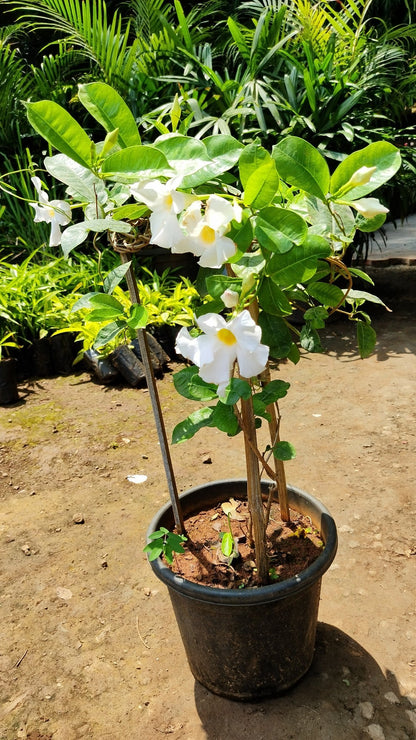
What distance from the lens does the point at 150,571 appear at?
6.44 ft

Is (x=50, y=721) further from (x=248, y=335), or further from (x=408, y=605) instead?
(x=248, y=335)

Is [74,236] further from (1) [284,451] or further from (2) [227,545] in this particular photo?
(2) [227,545]

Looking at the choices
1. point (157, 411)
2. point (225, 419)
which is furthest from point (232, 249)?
point (157, 411)

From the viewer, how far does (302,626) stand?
1389mm

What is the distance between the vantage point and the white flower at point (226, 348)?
0.89m

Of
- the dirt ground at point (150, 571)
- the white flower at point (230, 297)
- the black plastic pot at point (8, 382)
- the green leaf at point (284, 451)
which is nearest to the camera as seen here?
the white flower at point (230, 297)

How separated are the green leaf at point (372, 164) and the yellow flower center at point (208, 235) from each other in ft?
0.72

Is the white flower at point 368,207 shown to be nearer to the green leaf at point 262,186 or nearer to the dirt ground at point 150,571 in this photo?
the green leaf at point 262,186

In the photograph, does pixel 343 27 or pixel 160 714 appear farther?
pixel 343 27

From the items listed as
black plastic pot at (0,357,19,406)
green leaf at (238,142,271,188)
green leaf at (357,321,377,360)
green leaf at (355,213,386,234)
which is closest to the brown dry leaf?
green leaf at (357,321,377,360)

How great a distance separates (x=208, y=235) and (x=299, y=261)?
0.56 feet

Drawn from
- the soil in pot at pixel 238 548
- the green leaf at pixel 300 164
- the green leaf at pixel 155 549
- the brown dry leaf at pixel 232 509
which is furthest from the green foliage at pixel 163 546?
the green leaf at pixel 300 164

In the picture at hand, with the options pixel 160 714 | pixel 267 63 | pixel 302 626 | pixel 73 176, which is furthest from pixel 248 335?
pixel 267 63

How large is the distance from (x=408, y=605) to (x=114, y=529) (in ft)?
3.43
